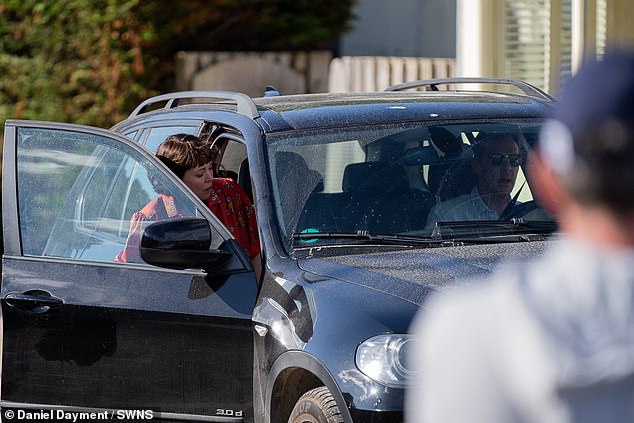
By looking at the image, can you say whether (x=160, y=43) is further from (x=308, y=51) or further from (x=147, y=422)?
(x=147, y=422)

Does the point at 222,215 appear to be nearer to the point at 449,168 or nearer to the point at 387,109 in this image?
the point at 387,109

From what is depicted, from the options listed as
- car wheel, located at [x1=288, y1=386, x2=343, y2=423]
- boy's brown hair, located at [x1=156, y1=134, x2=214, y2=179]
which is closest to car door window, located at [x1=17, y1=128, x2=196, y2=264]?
boy's brown hair, located at [x1=156, y1=134, x2=214, y2=179]

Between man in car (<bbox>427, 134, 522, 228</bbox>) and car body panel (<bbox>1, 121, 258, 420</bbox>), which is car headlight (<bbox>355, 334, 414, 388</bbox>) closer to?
car body panel (<bbox>1, 121, 258, 420</bbox>)

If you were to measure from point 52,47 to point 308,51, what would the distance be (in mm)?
3010

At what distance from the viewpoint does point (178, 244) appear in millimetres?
4309

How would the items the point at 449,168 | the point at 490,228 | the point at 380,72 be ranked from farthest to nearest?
the point at 380,72 < the point at 449,168 < the point at 490,228

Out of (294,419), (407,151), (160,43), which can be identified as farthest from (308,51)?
(294,419)

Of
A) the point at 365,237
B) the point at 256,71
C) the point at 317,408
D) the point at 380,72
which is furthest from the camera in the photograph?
the point at 256,71

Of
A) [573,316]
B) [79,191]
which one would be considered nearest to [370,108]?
[79,191]

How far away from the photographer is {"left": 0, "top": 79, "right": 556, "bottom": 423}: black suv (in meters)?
3.94

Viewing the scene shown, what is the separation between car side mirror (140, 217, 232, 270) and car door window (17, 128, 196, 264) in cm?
50

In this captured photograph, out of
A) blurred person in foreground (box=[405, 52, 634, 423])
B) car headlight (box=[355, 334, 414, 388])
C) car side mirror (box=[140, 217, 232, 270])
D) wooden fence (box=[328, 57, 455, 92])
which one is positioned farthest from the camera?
wooden fence (box=[328, 57, 455, 92])

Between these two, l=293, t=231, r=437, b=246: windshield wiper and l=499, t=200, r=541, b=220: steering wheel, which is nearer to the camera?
l=293, t=231, r=437, b=246: windshield wiper

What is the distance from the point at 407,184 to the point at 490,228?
35 cm
